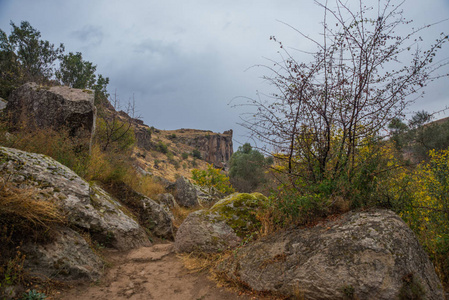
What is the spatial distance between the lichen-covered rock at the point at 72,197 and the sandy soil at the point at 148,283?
47 cm

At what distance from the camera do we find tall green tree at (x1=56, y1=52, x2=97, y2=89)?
19.4 m

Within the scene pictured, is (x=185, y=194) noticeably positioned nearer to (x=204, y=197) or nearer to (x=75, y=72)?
(x=204, y=197)

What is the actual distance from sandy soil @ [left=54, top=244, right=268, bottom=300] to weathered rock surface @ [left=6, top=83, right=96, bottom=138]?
5.41 m

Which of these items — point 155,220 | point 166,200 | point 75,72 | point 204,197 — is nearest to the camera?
point 155,220

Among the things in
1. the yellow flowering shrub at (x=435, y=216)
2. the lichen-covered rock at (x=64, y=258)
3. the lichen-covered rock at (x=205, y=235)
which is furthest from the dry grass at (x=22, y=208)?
the yellow flowering shrub at (x=435, y=216)

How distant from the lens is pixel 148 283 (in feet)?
13.1

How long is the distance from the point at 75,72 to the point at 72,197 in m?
19.2

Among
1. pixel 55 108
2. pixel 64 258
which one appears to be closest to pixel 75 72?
pixel 55 108

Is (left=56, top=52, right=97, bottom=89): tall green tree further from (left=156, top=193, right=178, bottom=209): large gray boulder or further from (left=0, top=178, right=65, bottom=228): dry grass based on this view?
(left=0, top=178, right=65, bottom=228): dry grass

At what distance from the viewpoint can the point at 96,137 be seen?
11.1 metres

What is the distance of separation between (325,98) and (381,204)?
1846mm

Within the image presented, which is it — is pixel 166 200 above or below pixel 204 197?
above

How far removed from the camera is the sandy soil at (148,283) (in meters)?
3.44

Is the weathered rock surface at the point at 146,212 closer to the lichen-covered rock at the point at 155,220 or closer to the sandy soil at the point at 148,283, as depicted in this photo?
the lichen-covered rock at the point at 155,220
